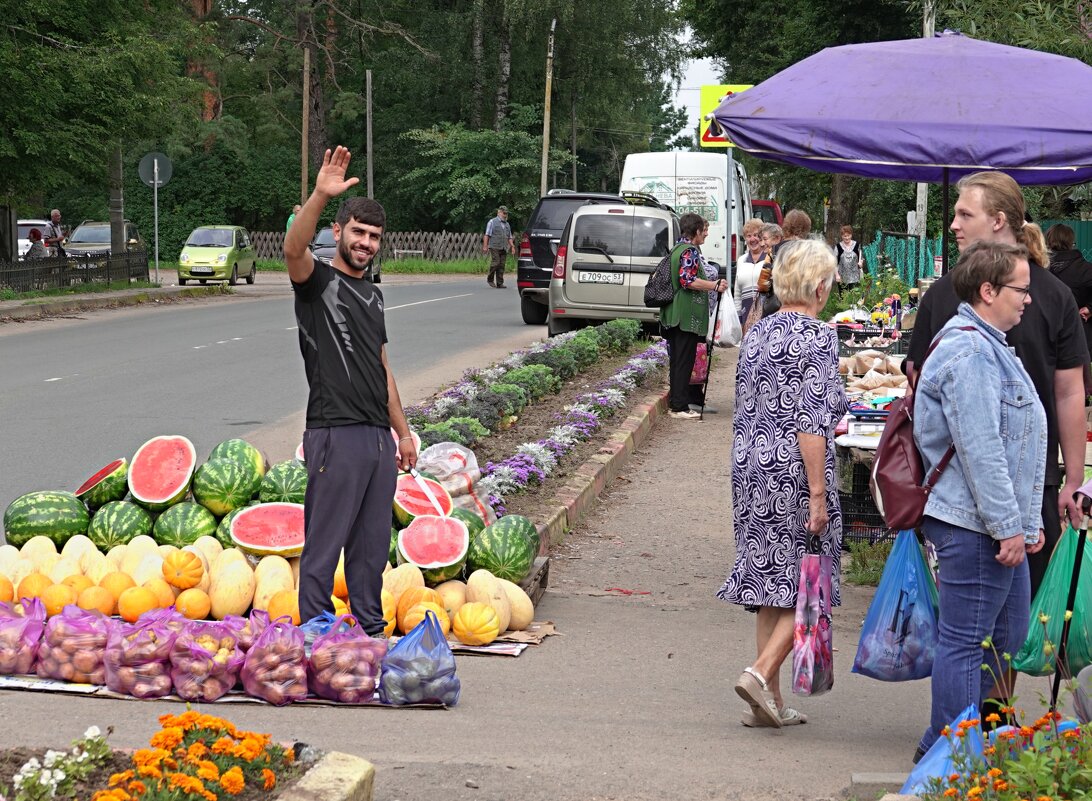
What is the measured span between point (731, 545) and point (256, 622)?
4.28m

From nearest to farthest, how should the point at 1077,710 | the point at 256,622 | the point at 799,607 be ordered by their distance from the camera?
1. the point at 1077,710
2. the point at 799,607
3. the point at 256,622

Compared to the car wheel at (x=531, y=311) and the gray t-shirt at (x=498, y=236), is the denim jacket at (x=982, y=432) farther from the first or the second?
the gray t-shirt at (x=498, y=236)

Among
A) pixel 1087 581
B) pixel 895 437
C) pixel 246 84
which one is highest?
pixel 246 84

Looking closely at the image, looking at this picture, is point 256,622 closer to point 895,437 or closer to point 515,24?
point 895,437

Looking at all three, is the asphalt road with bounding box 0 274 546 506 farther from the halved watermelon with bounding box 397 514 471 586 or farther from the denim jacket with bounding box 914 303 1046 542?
the denim jacket with bounding box 914 303 1046 542

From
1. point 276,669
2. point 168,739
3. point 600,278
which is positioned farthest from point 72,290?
point 168,739

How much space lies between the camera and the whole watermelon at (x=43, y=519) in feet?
24.1

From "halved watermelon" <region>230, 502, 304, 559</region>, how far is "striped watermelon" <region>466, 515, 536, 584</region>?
0.89 m

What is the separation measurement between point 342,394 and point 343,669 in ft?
3.62

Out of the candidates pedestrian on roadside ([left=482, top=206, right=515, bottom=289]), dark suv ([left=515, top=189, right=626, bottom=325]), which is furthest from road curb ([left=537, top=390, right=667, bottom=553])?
pedestrian on roadside ([left=482, top=206, right=515, bottom=289])

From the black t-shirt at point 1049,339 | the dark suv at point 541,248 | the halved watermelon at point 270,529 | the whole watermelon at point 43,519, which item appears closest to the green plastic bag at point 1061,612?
the black t-shirt at point 1049,339

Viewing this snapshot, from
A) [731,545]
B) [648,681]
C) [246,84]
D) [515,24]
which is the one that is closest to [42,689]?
[648,681]

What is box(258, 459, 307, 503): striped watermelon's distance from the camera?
25.0 ft

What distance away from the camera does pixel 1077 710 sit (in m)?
4.50
